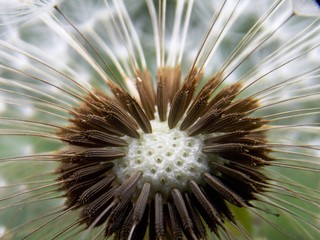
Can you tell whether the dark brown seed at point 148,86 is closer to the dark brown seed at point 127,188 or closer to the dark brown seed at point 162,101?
the dark brown seed at point 162,101

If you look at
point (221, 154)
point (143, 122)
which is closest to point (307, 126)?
point (221, 154)

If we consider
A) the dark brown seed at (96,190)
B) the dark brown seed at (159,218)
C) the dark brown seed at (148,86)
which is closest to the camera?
the dark brown seed at (159,218)

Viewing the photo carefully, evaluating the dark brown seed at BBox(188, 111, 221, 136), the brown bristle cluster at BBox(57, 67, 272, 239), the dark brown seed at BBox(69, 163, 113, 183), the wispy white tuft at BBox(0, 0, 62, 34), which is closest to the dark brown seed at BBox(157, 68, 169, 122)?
the brown bristle cluster at BBox(57, 67, 272, 239)

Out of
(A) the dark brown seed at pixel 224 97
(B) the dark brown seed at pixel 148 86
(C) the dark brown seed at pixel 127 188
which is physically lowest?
(C) the dark brown seed at pixel 127 188

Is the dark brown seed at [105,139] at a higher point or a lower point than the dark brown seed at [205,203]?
higher

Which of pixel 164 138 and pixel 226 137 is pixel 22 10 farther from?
pixel 226 137

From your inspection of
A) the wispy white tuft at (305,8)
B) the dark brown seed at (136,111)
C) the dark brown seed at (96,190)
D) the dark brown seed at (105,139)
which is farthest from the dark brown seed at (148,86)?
the wispy white tuft at (305,8)

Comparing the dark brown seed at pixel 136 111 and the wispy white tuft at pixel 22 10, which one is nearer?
the dark brown seed at pixel 136 111

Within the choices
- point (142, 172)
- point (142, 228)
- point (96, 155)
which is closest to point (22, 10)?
point (96, 155)
